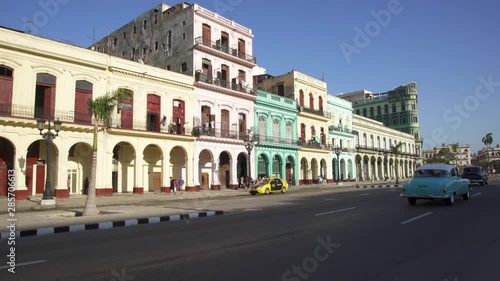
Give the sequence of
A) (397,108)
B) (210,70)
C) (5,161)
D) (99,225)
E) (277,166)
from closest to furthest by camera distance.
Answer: (99,225), (5,161), (210,70), (277,166), (397,108)

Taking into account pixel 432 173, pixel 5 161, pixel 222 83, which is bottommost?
pixel 432 173

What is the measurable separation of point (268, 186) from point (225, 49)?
600 inches

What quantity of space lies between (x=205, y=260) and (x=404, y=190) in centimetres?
1017

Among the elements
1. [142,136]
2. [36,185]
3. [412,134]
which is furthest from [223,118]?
[412,134]

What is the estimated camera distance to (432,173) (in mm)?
14211

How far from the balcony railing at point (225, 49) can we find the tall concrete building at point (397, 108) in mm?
52543

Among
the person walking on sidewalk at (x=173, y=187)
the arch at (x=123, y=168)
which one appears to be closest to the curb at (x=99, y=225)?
the person walking on sidewalk at (x=173, y=187)

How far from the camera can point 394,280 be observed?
193 inches

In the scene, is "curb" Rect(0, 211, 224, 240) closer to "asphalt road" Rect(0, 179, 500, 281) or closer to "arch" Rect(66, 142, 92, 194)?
"asphalt road" Rect(0, 179, 500, 281)

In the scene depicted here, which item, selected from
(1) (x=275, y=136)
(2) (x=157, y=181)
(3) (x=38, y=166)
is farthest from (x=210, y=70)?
(3) (x=38, y=166)

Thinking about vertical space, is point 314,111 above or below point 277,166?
above

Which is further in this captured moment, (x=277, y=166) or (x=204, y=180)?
(x=277, y=166)

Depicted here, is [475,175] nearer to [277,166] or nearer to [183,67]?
[277,166]

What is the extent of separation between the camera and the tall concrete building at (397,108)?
80.4 m
